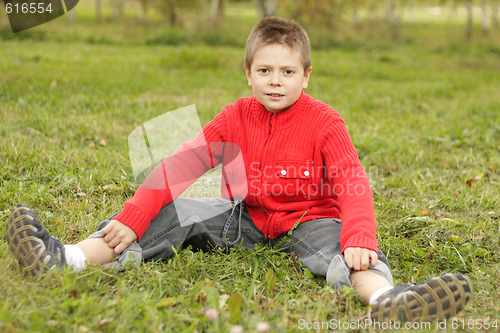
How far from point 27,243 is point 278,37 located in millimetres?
1487

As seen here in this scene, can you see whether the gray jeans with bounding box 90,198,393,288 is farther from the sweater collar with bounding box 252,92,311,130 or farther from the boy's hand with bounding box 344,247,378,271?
the sweater collar with bounding box 252,92,311,130

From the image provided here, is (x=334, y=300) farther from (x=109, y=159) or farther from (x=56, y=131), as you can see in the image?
(x=56, y=131)

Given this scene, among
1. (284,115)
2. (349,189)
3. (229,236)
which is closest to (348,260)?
(349,189)

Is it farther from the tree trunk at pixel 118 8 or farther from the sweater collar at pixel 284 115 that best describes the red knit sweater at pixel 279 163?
the tree trunk at pixel 118 8

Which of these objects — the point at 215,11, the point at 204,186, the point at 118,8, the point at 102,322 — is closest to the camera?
the point at 102,322

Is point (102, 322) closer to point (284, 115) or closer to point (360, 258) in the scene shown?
point (360, 258)

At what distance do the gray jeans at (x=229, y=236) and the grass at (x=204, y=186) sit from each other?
8cm

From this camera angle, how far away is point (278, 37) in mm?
2398

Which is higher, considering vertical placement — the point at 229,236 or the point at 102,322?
the point at 102,322

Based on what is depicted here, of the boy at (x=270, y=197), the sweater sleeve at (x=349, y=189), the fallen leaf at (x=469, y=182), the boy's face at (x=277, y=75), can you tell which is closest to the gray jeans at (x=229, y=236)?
the boy at (x=270, y=197)

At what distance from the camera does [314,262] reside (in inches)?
89.8

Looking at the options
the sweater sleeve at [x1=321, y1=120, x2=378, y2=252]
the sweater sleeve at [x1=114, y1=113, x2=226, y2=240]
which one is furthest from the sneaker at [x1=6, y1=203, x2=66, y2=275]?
the sweater sleeve at [x1=321, y1=120, x2=378, y2=252]

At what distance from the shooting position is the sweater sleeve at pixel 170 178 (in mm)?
2238

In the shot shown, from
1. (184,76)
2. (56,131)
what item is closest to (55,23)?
(184,76)
